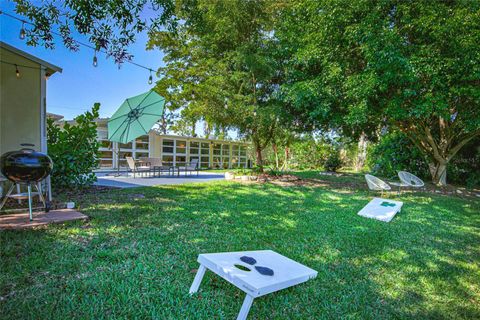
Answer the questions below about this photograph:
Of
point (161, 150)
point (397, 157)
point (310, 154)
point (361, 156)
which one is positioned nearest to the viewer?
point (397, 157)

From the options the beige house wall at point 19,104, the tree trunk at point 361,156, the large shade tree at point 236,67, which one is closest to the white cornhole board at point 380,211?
the large shade tree at point 236,67

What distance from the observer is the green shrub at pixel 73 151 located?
5938 mm

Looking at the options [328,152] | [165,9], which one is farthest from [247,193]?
[328,152]

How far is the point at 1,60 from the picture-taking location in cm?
447

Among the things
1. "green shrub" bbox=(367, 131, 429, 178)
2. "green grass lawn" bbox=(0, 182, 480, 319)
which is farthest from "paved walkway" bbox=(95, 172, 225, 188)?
"green shrub" bbox=(367, 131, 429, 178)

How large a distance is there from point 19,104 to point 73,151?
1.61 meters

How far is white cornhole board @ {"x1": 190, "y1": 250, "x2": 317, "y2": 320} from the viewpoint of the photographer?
183 cm

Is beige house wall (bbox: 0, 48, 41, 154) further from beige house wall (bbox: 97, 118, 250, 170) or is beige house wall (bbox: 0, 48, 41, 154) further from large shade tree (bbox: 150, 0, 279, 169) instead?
beige house wall (bbox: 97, 118, 250, 170)

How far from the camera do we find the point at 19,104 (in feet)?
15.5

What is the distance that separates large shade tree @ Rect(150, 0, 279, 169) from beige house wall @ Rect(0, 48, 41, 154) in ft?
16.3

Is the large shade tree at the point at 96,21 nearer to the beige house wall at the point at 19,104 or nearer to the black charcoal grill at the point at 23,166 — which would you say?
the beige house wall at the point at 19,104

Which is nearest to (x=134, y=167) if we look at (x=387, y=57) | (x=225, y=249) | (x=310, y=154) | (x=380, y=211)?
(x=225, y=249)

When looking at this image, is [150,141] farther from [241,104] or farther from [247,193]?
[247,193]

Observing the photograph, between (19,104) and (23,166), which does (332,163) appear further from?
(23,166)
